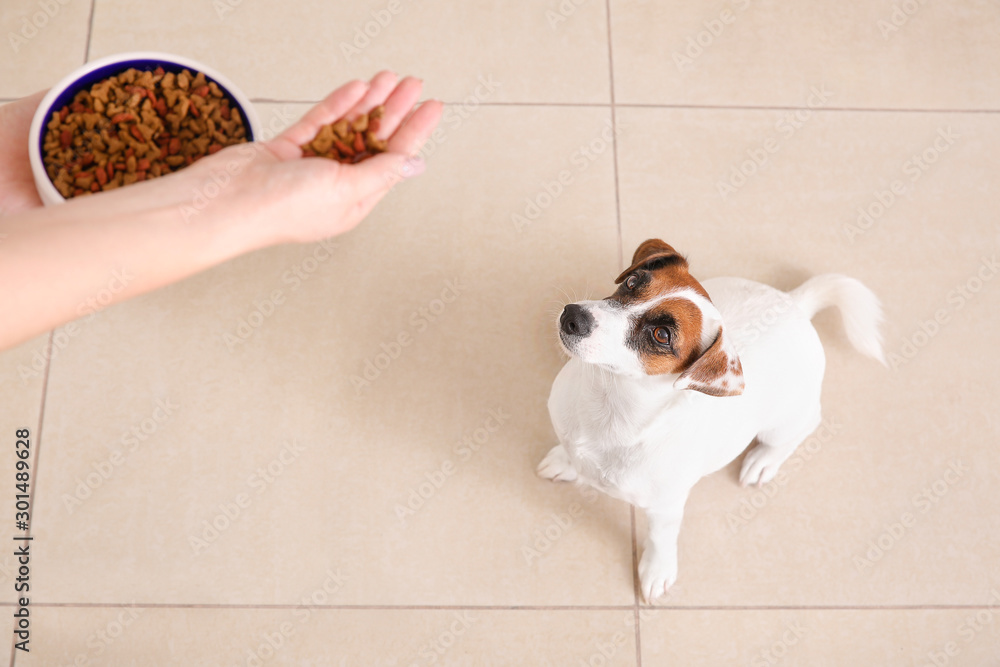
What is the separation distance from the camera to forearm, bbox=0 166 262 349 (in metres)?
0.85

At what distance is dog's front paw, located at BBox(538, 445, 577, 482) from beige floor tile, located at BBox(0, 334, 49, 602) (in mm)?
1074

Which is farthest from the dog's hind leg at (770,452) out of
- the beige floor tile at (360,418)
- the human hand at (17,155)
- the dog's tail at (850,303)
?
the human hand at (17,155)

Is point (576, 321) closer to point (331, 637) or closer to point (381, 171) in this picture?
point (381, 171)

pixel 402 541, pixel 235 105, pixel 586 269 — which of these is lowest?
pixel 402 541

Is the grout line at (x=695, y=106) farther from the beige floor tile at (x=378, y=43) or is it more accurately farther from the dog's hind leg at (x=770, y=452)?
the dog's hind leg at (x=770, y=452)

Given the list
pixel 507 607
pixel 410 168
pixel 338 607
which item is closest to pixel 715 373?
pixel 410 168

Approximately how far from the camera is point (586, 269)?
1735mm

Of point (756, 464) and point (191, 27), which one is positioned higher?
point (191, 27)

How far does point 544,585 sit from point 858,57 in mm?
1553

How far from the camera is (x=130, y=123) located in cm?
126

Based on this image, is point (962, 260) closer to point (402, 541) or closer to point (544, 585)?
point (544, 585)

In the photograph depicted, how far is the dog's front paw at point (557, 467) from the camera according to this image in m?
1.56

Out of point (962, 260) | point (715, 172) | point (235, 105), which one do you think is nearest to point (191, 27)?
point (235, 105)

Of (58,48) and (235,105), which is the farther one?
(58,48)
